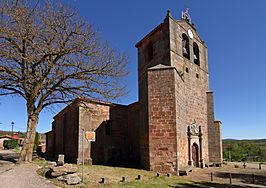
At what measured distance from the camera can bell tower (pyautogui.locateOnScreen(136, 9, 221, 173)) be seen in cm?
1465

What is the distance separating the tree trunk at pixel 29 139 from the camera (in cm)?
1471

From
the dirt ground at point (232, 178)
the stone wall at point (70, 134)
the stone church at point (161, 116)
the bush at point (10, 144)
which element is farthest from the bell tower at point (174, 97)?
the bush at point (10, 144)

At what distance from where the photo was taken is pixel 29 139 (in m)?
15.1

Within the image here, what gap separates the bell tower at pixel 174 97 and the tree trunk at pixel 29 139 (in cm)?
712

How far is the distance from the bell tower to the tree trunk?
23.4 feet

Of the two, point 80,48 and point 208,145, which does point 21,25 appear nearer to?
point 80,48

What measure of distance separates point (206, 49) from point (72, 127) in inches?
594

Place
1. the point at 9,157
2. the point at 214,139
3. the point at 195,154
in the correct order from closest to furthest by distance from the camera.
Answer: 1. the point at 195,154
2. the point at 9,157
3. the point at 214,139

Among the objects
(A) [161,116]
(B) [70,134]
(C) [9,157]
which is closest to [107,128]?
(B) [70,134]

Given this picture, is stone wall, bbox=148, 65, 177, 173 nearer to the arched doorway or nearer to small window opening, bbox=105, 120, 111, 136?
the arched doorway

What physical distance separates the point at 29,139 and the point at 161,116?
860cm

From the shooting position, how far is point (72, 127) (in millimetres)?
19844

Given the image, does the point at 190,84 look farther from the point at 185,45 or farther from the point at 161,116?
the point at 161,116

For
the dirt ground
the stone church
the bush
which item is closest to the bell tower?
the stone church
